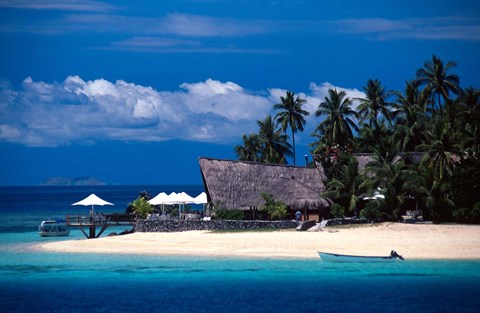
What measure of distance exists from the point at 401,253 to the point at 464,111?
20.8 meters

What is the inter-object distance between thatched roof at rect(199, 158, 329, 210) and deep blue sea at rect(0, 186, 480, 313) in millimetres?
11716

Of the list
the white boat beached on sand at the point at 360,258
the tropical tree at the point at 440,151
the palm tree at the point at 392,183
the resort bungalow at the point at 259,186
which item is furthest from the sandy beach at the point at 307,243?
the resort bungalow at the point at 259,186

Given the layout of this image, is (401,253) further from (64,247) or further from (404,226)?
(64,247)

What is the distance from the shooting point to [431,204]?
41.8 meters

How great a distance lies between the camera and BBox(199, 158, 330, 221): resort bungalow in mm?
45000

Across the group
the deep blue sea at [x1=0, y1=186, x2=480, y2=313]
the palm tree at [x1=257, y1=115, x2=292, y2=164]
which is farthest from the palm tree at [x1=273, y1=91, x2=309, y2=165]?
the deep blue sea at [x1=0, y1=186, x2=480, y2=313]

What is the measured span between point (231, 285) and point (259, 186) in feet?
64.9

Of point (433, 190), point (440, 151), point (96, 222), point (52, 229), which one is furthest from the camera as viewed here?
point (52, 229)

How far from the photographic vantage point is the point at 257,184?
4719cm

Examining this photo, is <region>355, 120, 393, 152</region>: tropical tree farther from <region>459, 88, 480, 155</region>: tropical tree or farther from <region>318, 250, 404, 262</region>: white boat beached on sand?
<region>318, 250, 404, 262</region>: white boat beached on sand

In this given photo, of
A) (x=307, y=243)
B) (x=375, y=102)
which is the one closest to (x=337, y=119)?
(x=375, y=102)

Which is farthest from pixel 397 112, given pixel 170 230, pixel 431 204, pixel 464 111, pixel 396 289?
pixel 396 289

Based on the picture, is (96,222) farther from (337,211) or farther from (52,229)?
(337,211)

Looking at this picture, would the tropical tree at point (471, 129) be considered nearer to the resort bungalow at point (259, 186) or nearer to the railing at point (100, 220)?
the resort bungalow at point (259, 186)
